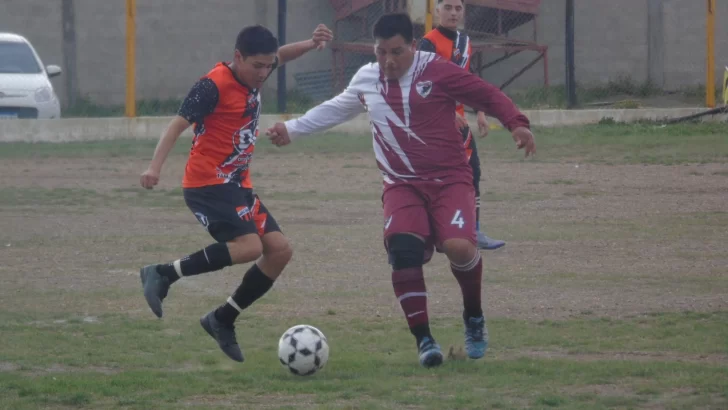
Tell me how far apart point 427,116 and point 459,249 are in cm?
71

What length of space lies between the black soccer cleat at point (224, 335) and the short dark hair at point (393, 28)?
5.57 ft

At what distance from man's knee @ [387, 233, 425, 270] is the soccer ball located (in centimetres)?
54

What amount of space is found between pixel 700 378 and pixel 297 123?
2.46m

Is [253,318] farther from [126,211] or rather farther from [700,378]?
[126,211]

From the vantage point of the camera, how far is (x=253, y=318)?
701 cm

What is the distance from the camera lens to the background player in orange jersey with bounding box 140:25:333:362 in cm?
605

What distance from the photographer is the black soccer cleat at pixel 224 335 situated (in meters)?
5.93

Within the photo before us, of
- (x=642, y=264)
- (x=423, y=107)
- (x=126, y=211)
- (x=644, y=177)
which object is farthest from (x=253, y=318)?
(x=644, y=177)

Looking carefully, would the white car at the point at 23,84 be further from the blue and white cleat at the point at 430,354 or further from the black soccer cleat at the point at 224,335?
the blue and white cleat at the point at 430,354

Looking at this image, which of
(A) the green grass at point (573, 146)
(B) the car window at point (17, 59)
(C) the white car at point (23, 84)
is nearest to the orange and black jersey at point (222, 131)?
(A) the green grass at point (573, 146)

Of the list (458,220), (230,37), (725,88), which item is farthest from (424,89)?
(230,37)

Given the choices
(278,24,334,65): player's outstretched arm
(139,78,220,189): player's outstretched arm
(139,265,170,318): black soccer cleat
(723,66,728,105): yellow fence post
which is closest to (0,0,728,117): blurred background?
(723,66,728,105): yellow fence post

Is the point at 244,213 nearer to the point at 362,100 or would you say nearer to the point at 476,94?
the point at 362,100

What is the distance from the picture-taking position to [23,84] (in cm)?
1706
